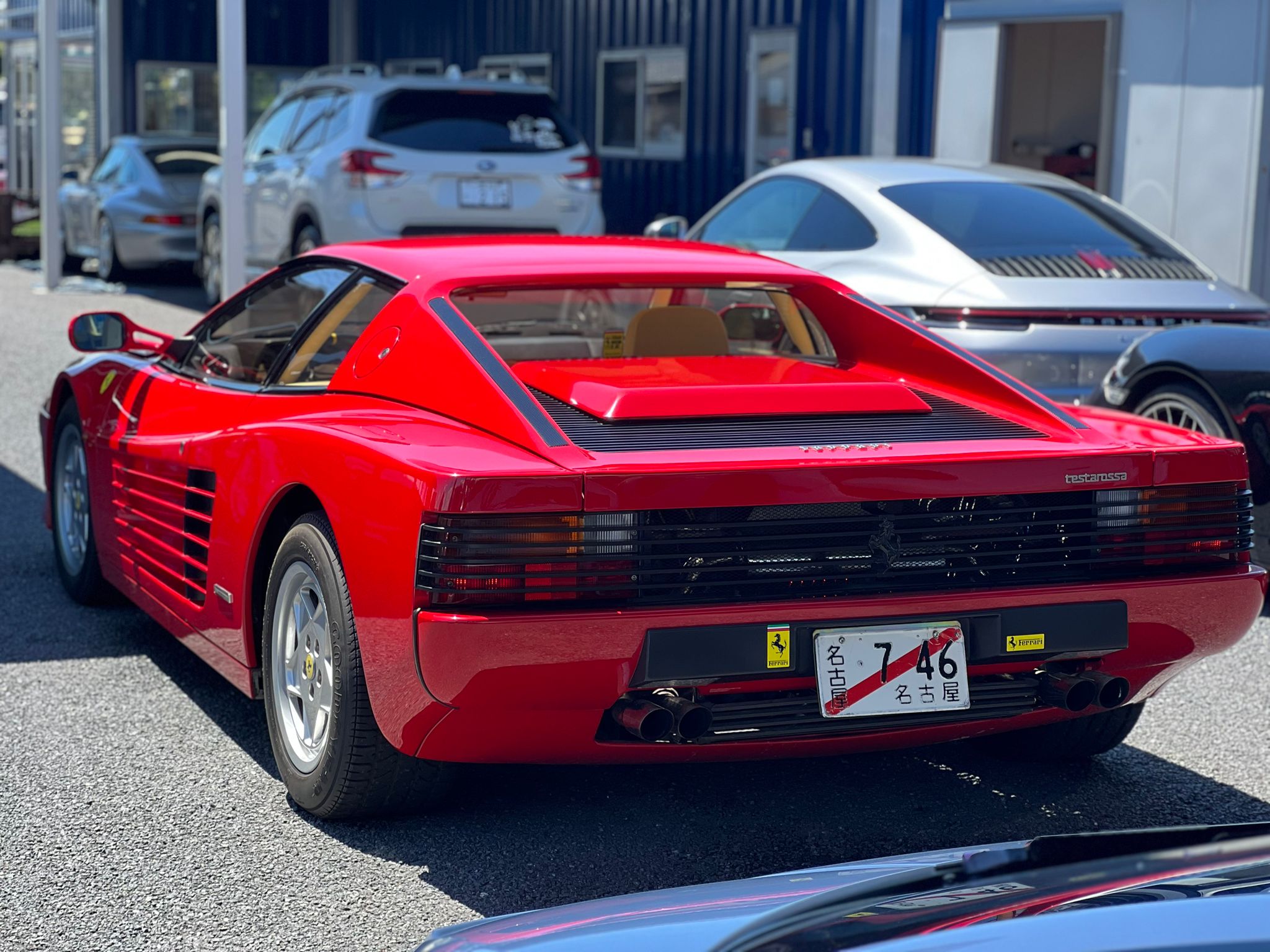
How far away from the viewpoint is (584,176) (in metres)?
13.6

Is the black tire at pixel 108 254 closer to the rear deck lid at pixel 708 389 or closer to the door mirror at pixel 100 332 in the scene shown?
the door mirror at pixel 100 332

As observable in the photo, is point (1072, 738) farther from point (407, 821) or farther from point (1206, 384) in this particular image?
point (1206, 384)

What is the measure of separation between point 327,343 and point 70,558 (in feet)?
5.76

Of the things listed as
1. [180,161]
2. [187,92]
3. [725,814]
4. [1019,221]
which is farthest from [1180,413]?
[187,92]

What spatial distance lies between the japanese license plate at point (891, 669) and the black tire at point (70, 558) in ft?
9.06

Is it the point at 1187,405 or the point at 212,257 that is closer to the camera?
the point at 1187,405

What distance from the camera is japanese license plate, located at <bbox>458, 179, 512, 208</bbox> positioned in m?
13.0

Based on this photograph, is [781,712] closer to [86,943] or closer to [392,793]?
[392,793]

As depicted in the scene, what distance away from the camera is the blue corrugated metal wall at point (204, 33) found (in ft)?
80.9

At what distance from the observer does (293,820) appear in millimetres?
3859

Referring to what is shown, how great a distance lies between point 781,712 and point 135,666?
237 cm

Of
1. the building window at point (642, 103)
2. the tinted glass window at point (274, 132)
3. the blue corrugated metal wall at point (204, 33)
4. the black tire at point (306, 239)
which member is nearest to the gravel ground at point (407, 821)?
the black tire at point (306, 239)

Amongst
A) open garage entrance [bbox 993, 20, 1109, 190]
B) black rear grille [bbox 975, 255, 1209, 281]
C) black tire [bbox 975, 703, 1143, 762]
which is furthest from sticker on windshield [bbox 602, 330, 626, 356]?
open garage entrance [bbox 993, 20, 1109, 190]

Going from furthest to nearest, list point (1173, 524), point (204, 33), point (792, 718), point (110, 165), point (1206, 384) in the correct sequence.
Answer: point (204, 33)
point (110, 165)
point (1206, 384)
point (1173, 524)
point (792, 718)
